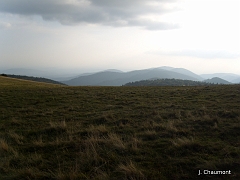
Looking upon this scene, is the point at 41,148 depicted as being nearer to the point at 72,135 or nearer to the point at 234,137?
the point at 72,135

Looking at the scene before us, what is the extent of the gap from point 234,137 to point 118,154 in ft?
15.0

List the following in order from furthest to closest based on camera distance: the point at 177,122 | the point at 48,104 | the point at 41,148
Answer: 1. the point at 48,104
2. the point at 177,122
3. the point at 41,148

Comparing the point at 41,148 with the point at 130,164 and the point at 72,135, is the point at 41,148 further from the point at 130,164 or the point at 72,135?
the point at 130,164

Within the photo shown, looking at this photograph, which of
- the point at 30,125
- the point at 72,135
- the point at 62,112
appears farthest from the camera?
the point at 62,112

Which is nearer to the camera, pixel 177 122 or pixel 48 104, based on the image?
pixel 177 122

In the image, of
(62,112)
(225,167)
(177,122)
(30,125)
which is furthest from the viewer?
(62,112)

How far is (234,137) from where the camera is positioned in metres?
7.74

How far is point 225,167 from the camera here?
540 centimetres

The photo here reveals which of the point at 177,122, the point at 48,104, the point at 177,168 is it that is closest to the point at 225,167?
the point at 177,168

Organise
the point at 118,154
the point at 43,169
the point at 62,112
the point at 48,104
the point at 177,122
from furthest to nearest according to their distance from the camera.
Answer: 1. the point at 48,104
2. the point at 62,112
3. the point at 177,122
4. the point at 118,154
5. the point at 43,169

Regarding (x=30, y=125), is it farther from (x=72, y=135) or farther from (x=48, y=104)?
(x=48, y=104)

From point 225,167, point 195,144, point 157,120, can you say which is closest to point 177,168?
point 225,167

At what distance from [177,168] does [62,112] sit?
9973 mm

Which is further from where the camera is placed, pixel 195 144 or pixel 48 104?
pixel 48 104
